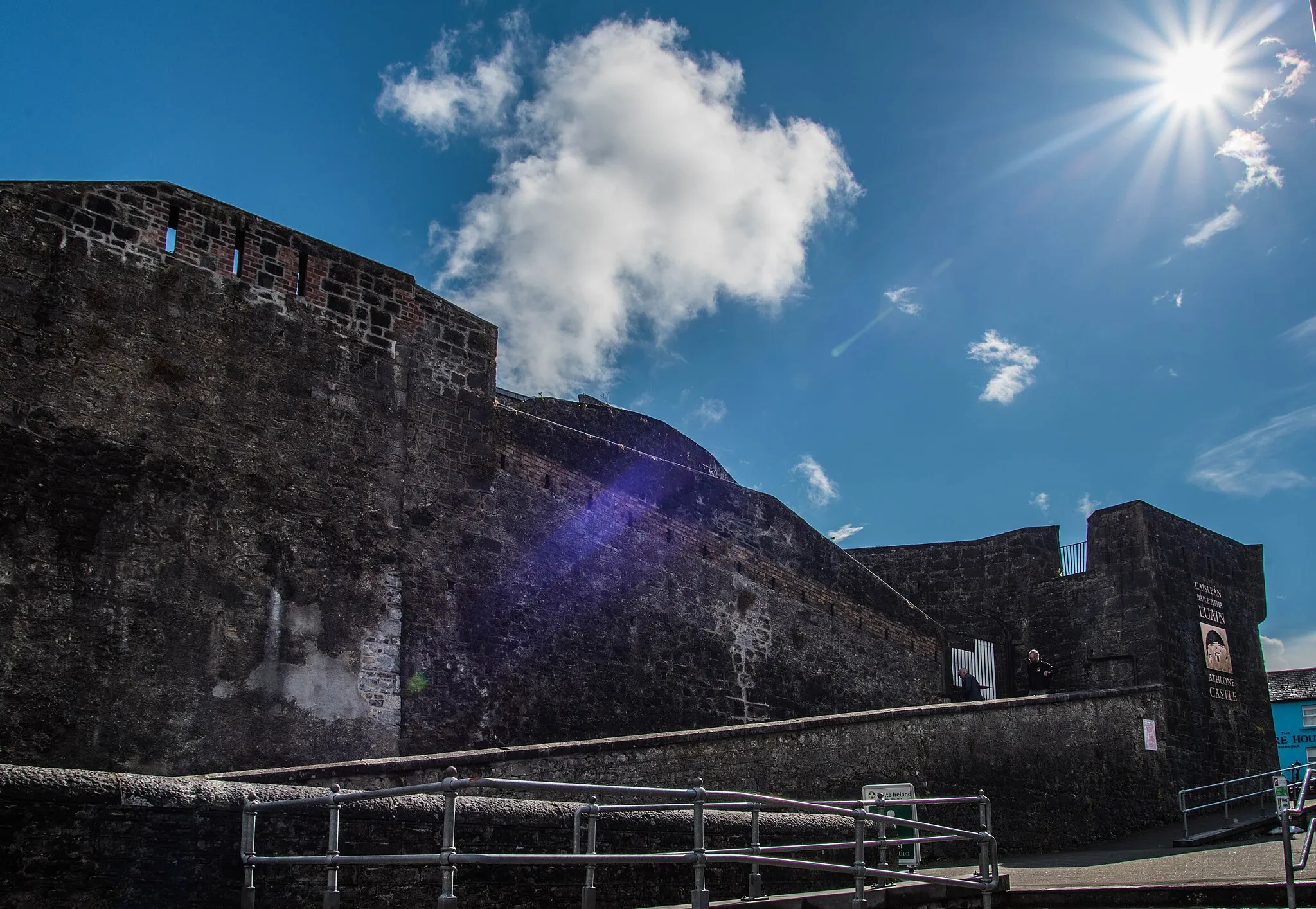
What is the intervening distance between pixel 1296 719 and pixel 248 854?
4359 cm

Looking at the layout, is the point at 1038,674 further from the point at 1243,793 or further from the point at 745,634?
the point at 745,634

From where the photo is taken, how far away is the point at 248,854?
234 inches

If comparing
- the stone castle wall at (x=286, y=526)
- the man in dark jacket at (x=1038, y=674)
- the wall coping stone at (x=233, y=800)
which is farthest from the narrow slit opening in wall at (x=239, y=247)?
the man in dark jacket at (x=1038, y=674)

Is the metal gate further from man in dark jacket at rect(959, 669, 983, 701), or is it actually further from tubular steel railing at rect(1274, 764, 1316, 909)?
tubular steel railing at rect(1274, 764, 1316, 909)

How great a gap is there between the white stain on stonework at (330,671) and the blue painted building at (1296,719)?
3755 centimetres

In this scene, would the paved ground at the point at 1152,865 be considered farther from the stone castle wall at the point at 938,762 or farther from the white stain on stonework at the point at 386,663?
the white stain on stonework at the point at 386,663

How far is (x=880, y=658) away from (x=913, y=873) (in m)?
10.4

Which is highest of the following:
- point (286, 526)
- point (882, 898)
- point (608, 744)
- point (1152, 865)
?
point (286, 526)

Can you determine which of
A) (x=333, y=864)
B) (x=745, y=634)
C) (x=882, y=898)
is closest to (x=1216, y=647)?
(x=745, y=634)

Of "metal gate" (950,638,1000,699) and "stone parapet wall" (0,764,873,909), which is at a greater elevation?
"metal gate" (950,638,1000,699)

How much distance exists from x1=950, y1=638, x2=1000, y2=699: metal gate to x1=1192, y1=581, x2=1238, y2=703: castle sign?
3.56 meters

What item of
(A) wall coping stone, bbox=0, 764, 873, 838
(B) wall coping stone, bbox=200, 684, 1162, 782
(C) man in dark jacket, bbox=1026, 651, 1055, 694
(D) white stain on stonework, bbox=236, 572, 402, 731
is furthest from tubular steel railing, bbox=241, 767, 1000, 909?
(C) man in dark jacket, bbox=1026, 651, 1055, 694

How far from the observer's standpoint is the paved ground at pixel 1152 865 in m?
8.88

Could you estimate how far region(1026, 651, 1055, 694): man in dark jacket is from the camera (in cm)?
1792
